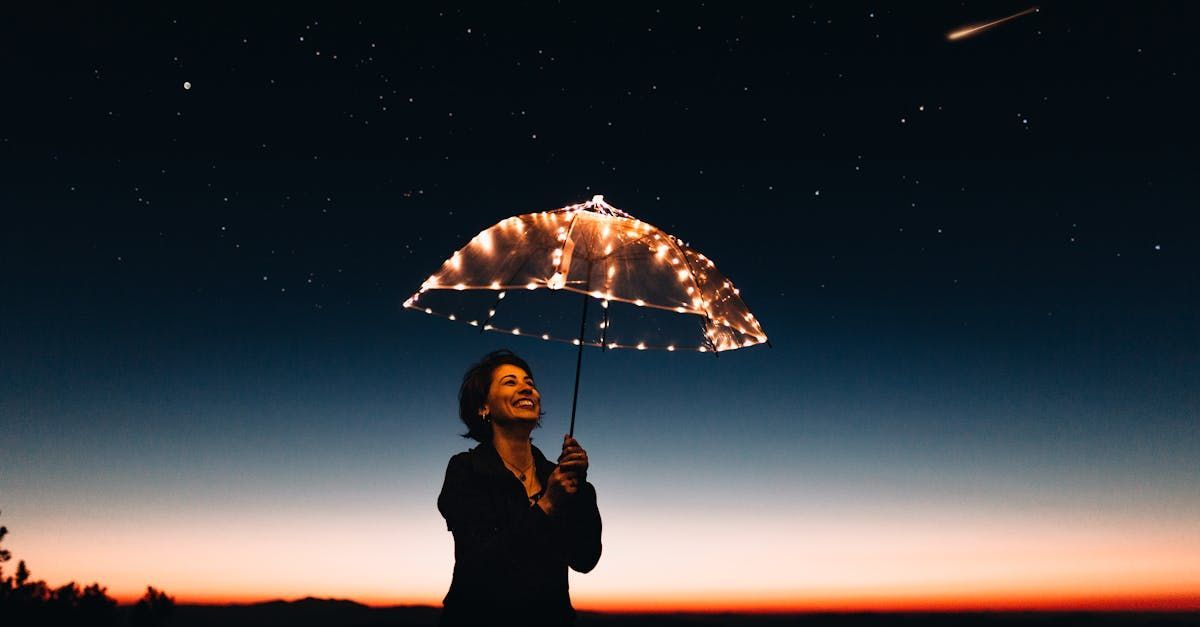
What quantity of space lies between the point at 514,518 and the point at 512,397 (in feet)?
2.15

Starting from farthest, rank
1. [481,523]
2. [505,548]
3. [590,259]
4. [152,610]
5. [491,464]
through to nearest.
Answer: [152,610] < [590,259] < [491,464] < [481,523] < [505,548]

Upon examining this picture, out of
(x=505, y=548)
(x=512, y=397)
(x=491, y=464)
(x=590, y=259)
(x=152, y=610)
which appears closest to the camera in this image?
(x=505, y=548)

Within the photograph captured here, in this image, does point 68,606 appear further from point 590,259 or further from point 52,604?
point 590,259

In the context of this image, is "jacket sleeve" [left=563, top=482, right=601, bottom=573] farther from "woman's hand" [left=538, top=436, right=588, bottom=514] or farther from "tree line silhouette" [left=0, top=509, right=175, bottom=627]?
"tree line silhouette" [left=0, top=509, right=175, bottom=627]

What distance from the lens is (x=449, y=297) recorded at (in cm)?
431

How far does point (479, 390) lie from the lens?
154 inches

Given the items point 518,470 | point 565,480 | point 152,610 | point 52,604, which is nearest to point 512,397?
point 518,470

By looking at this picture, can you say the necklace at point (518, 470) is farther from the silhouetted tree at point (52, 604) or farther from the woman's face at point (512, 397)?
the silhouetted tree at point (52, 604)

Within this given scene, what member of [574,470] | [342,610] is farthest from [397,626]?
[574,470]

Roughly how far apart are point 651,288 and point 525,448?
41.9 inches

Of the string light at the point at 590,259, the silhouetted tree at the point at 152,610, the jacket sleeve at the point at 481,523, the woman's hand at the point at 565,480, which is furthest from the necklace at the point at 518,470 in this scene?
the silhouetted tree at the point at 152,610

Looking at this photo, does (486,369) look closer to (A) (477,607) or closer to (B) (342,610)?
(A) (477,607)

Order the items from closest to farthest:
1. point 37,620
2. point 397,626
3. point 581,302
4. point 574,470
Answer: point 574,470 < point 581,302 < point 37,620 < point 397,626

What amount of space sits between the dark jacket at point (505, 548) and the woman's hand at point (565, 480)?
0.04 metres
